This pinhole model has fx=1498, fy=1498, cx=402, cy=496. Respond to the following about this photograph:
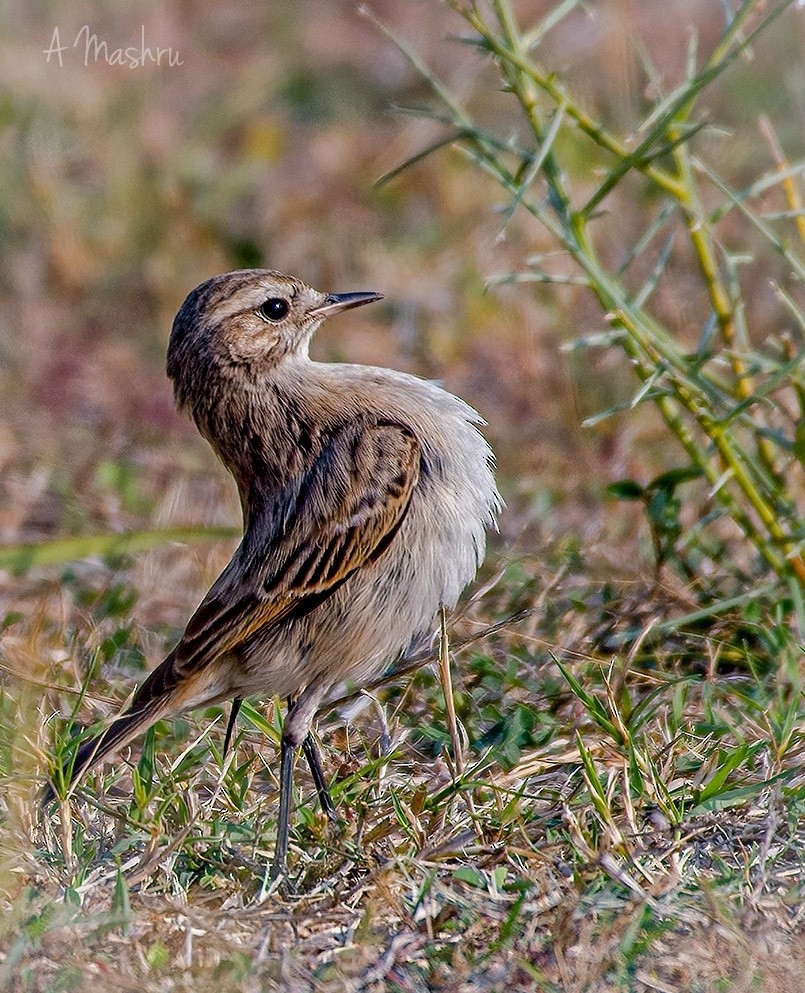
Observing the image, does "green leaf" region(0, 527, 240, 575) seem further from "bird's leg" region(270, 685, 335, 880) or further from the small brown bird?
"bird's leg" region(270, 685, 335, 880)

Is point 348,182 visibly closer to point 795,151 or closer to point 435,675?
point 795,151

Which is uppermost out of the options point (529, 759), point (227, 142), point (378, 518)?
point (227, 142)

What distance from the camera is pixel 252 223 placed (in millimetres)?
10055

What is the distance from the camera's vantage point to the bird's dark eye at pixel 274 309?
5098 millimetres

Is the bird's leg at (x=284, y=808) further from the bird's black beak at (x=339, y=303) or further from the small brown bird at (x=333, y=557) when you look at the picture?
the bird's black beak at (x=339, y=303)

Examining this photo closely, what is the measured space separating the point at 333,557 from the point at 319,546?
55 mm

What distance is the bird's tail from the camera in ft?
14.2

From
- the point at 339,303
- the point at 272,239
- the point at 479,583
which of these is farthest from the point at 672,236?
the point at 272,239

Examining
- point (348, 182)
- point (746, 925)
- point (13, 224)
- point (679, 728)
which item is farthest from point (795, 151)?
point (746, 925)

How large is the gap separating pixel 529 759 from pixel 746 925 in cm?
96

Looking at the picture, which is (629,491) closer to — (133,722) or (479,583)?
(479,583)

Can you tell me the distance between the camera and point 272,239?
9.91 meters

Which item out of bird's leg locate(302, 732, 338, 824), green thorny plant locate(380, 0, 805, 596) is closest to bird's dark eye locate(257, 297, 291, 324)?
green thorny plant locate(380, 0, 805, 596)

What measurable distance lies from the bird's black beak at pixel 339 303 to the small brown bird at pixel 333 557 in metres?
0.42
